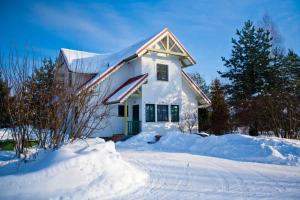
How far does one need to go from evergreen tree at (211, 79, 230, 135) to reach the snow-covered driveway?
1134 centimetres

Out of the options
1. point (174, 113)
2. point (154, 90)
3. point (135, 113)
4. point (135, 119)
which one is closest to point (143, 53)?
point (154, 90)

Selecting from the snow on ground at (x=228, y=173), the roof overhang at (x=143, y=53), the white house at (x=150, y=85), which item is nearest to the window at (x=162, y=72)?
the white house at (x=150, y=85)

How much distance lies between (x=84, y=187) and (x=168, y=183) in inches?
82.7

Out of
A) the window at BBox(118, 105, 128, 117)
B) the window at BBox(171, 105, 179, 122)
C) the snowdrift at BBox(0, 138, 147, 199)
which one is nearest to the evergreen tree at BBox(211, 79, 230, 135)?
the window at BBox(171, 105, 179, 122)

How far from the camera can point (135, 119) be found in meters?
19.2

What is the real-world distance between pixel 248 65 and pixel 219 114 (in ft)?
18.5

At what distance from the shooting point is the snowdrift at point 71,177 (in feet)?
15.2

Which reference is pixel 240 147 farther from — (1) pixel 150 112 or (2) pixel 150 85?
(2) pixel 150 85

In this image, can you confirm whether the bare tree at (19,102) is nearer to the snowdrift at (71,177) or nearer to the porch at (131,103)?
the snowdrift at (71,177)

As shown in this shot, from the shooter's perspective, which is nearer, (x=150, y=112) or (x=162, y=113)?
(x=150, y=112)

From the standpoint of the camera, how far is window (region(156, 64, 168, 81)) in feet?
65.3

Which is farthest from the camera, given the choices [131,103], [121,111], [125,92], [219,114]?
[219,114]

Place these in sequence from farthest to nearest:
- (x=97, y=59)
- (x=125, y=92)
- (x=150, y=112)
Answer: (x=97, y=59) < (x=150, y=112) < (x=125, y=92)

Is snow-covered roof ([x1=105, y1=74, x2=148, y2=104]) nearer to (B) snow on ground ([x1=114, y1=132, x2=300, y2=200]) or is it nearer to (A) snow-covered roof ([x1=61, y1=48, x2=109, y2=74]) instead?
(A) snow-covered roof ([x1=61, y1=48, x2=109, y2=74])
